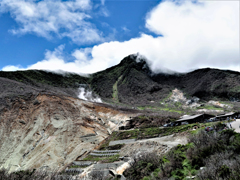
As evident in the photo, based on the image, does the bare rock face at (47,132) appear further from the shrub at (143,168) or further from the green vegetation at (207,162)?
the green vegetation at (207,162)

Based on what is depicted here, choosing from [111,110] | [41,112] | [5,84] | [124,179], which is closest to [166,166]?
[124,179]

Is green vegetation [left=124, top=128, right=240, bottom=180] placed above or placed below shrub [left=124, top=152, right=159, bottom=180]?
above

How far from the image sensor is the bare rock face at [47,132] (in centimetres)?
2893

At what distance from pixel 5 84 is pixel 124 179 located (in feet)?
160

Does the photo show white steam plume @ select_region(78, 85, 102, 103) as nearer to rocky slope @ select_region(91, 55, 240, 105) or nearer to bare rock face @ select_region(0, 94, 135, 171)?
rocky slope @ select_region(91, 55, 240, 105)

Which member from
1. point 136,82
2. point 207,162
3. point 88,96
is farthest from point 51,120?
point 136,82

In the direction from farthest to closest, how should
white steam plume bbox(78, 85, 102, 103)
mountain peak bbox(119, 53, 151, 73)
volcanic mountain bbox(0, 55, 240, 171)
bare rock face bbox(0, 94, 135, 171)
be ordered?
mountain peak bbox(119, 53, 151, 73) → white steam plume bbox(78, 85, 102, 103) → volcanic mountain bbox(0, 55, 240, 171) → bare rock face bbox(0, 94, 135, 171)

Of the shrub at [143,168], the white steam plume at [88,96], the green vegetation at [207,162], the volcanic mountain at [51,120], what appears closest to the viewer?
the green vegetation at [207,162]

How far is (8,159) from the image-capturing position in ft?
95.6

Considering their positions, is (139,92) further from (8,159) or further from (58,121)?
(8,159)

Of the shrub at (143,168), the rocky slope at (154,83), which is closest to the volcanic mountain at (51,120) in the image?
the rocky slope at (154,83)

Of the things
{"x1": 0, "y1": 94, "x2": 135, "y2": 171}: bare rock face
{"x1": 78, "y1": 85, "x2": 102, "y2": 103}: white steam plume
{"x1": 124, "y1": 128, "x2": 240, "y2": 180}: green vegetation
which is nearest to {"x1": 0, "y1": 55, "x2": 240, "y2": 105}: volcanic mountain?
{"x1": 78, "y1": 85, "x2": 102, "y2": 103}: white steam plume

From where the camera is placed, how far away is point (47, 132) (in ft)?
115

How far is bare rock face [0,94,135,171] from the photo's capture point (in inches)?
1139
